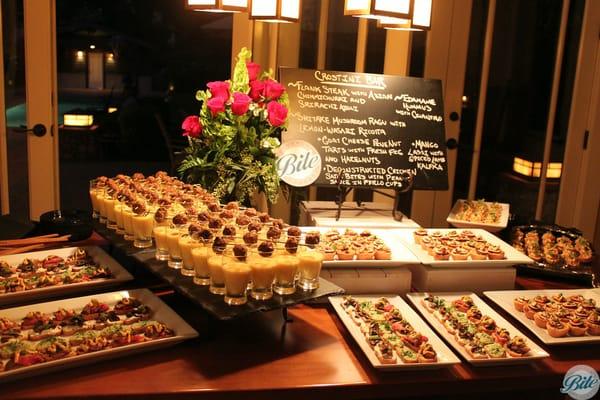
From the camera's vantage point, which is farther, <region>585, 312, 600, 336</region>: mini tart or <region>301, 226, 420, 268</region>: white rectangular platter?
<region>301, 226, 420, 268</region>: white rectangular platter

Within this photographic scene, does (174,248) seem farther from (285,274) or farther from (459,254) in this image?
(459,254)

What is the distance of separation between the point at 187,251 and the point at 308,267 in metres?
0.38

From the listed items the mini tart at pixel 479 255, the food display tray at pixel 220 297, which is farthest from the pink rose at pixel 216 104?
the mini tart at pixel 479 255

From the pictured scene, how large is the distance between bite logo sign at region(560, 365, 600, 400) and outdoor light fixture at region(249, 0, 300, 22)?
1.60 m

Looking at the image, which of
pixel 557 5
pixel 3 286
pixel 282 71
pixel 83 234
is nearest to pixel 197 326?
pixel 3 286

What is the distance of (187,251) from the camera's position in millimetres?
1896

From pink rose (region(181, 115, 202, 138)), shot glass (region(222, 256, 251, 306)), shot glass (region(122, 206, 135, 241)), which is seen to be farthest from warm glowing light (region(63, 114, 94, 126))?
shot glass (region(222, 256, 251, 306))

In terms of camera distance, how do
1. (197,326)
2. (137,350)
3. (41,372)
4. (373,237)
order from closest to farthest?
1. (41,372)
2. (137,350)
3. (197,326)
4. (373,237)

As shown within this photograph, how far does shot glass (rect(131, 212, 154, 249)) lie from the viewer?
215 cm

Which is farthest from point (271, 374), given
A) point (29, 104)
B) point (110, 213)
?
point (29, 104)

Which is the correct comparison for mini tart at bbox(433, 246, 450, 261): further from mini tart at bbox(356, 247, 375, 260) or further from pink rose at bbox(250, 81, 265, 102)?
pink rose at bbox(250, 81, 265, 102)

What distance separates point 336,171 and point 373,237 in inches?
22.8

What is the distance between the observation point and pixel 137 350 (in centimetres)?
171

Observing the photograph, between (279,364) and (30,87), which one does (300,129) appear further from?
(30,87)
